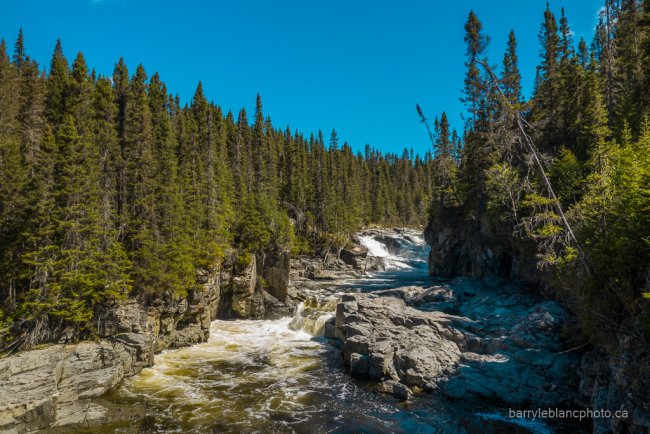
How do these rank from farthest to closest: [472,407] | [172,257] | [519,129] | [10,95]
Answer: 1. [10,95]
2. [172,257]
3. [472,407]
4. [519,129]

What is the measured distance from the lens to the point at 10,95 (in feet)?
107

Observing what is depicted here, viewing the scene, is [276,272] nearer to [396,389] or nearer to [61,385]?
[396,389]

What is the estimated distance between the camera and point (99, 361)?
56.2 ft

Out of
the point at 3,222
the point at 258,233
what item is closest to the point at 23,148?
the point at 3,222

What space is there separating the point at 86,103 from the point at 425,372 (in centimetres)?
2887

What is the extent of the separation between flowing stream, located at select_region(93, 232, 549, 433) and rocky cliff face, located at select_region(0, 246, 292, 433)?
89cm

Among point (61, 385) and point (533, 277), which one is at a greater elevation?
point (533, 277)

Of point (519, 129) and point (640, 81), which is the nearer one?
point (519, 129)

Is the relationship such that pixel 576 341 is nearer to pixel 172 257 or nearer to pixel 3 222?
pixel 172 257

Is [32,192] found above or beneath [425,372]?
above

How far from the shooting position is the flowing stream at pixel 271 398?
14.1 m

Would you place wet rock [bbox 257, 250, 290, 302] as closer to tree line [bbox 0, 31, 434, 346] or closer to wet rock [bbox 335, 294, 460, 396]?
tree line [bbox 0, 31, 434, 346]

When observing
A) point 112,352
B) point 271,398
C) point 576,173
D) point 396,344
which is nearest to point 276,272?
point 396,344

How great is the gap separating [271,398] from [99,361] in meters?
8.46
